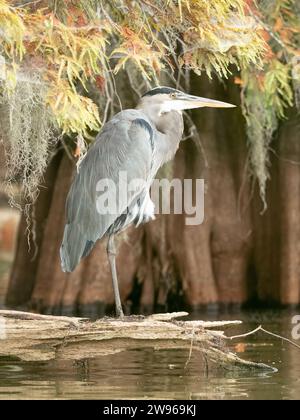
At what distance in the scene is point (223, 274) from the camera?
12.2m

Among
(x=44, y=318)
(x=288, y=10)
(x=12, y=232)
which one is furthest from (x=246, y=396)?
(x=12, y=232)

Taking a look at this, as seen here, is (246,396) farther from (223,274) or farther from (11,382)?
(223,274)

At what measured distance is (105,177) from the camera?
8.05 metres

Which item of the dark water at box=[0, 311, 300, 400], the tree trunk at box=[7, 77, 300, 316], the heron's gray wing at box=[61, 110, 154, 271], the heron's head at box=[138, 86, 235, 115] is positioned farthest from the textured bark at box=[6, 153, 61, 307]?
the heron's gray wing at box=[61, 110, 154, 271]

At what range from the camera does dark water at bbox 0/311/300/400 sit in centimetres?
686

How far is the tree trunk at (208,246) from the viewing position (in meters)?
11.8

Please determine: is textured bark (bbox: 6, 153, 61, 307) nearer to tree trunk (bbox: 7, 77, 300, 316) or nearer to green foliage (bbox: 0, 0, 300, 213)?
tree trunk (bbox: 7, 77, 300, 316)

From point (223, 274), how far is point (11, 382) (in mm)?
5105

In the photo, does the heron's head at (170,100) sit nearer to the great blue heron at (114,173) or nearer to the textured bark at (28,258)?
the great blue heron at (114,173)

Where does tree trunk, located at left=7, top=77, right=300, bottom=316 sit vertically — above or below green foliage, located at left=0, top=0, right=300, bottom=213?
below

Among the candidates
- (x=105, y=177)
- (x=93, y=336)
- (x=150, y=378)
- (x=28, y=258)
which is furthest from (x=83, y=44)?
(x=28, y=258)

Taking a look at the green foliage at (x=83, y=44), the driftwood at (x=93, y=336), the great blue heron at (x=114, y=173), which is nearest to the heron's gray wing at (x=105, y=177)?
the great blue heron at (x=114, y=173)
